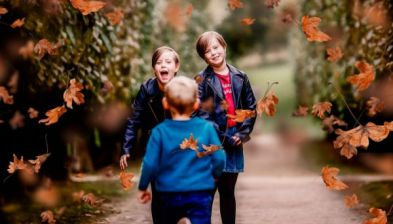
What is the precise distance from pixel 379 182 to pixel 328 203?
155 cm

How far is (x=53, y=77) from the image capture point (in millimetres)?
6770

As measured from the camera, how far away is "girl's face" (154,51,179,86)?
184 inches

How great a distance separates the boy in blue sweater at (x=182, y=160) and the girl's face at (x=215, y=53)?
3.36 feet

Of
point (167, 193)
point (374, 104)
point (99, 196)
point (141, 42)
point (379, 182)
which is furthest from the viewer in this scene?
point (141, 42)

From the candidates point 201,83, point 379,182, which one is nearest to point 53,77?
point 201,83

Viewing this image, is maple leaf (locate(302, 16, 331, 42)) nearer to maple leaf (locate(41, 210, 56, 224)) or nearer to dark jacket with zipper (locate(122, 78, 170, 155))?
dark jacket with zipper (locate(122, 78, 170, 155))

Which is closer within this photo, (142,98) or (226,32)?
(142,98)

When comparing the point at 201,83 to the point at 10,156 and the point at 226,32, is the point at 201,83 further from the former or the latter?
the point at 226,32

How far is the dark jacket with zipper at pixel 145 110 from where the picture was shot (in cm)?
487

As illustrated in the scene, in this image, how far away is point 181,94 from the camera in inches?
150

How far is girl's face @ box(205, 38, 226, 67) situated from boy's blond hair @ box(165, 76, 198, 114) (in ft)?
3.51

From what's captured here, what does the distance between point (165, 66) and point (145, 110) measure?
0.47 m

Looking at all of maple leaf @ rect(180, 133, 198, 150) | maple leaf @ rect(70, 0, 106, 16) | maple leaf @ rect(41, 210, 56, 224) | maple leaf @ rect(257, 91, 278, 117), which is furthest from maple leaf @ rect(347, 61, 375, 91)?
maple leaf @ rect(41, 210, 56, 224)

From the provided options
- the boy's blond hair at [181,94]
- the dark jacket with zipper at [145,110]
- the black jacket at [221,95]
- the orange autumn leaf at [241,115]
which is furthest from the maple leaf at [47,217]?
the boy's blond hair at [181,94]
